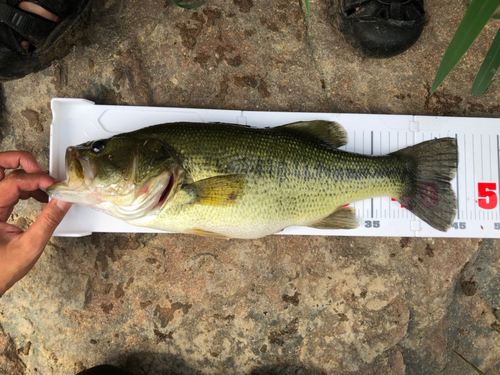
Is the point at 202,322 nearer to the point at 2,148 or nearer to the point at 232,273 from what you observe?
the point at 232,273

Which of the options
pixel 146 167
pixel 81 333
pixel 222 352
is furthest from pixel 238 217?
pixel 81 333

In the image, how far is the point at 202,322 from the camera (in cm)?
283

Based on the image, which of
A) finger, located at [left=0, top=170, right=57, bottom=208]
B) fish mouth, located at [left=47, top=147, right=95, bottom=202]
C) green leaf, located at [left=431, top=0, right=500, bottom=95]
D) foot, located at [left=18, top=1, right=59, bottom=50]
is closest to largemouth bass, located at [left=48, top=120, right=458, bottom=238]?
fish mouth, located at [left=47, top=147, right=95, bottom=202]

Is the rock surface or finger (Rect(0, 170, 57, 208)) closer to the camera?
finger (Rect(0, 170, 57, 208))

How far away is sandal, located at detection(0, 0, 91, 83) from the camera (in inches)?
97.1

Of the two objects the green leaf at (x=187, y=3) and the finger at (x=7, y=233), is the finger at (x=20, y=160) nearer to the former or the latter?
the finger at (x=7, y=233)

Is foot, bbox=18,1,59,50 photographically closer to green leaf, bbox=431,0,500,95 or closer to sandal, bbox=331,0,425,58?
sandal, bbox=331,0,425,58

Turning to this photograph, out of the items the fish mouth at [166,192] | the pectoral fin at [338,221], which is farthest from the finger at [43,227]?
the pectoral fin at [338,221]

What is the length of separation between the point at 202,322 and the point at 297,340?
2.43 ft

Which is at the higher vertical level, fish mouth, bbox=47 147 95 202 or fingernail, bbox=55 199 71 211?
fish mouth, bbox=47 147 95 202

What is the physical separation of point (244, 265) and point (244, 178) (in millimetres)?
838

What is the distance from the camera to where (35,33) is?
2.54 m

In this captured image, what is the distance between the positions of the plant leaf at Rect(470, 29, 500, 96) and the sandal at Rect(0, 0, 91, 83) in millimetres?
2824

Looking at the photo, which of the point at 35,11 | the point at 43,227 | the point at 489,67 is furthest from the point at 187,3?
the point at 489,67
